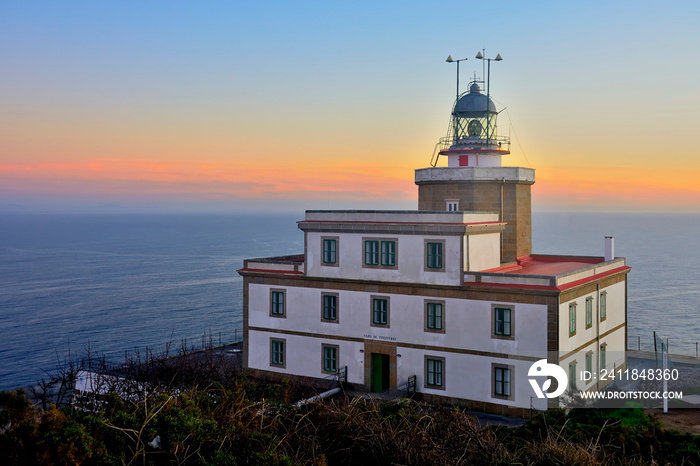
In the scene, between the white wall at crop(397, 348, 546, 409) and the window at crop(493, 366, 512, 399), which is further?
the window at crop(493, 366, 512, 399)

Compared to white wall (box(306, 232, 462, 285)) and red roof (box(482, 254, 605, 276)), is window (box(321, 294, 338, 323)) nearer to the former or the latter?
white wall (box(306, 232, 462, 285))

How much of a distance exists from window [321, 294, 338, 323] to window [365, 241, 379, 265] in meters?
2.29

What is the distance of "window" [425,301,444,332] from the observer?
2891cm

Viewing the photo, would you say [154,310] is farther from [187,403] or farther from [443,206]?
[187,403]

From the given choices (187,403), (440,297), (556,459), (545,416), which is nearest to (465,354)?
(440,297)

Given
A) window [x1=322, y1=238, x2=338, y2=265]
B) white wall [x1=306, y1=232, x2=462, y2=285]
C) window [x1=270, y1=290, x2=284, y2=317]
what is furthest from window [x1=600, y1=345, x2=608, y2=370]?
window [x1=270, y1=290, x2=284, y2=317]

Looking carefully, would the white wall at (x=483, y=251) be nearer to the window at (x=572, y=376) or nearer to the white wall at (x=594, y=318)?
the white wall at (x=594, y=318)

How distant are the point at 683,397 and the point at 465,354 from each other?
949 cm

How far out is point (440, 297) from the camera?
2883 centimetres

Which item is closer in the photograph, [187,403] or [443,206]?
[187,403]

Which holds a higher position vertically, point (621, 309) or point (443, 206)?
point (443, 206)

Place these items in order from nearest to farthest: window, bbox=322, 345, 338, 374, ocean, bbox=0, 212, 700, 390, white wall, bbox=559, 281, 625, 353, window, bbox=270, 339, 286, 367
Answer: white wall, bbox=559, 281, 625, 353 < window, bbox=322, 345, 338, 374 < window, bbox=270, 339, 286, 367 < ocean, bbox=0, 212, 700, 390

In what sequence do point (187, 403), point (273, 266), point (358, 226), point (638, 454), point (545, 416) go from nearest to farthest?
1. point (187, 403)
2. point (638, 454)
3. point (545, 416)
4. point (358, 226)
5. point (273, 266)

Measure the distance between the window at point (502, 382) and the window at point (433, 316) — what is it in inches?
111
